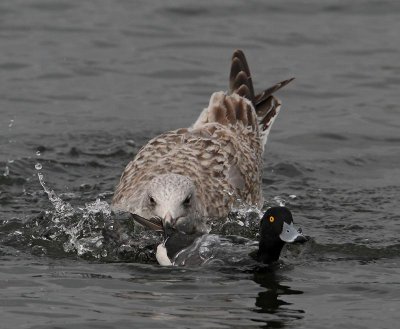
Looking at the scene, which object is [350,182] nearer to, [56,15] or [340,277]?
[340,277]

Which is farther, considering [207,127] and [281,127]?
[281,127]

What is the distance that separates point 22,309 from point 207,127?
4.33 metres

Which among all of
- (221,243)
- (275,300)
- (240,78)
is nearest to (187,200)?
(221,243)

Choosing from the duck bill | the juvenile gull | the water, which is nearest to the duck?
the duck bill

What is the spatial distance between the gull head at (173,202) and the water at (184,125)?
289mm

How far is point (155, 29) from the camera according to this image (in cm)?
1908

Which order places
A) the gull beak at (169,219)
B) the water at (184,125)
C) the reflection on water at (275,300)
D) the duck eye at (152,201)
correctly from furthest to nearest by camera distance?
the duck eye at (152,201)
the gull beak at (169,219)
the water at (184,125)
the reflection on water at (275,300)

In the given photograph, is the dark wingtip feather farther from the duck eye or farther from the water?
the duck eye

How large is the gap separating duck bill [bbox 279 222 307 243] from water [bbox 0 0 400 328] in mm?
323

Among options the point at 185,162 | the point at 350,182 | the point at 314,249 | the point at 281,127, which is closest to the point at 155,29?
the point at 281,127

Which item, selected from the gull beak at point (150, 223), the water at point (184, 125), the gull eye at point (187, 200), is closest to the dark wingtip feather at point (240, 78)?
the water at point (184, 125)

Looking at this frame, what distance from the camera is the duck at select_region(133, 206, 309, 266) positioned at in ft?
33.3

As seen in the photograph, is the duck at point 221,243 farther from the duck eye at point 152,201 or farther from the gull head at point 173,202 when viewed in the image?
the duck eye at point 152,201

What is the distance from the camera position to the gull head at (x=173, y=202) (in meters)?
10.7
